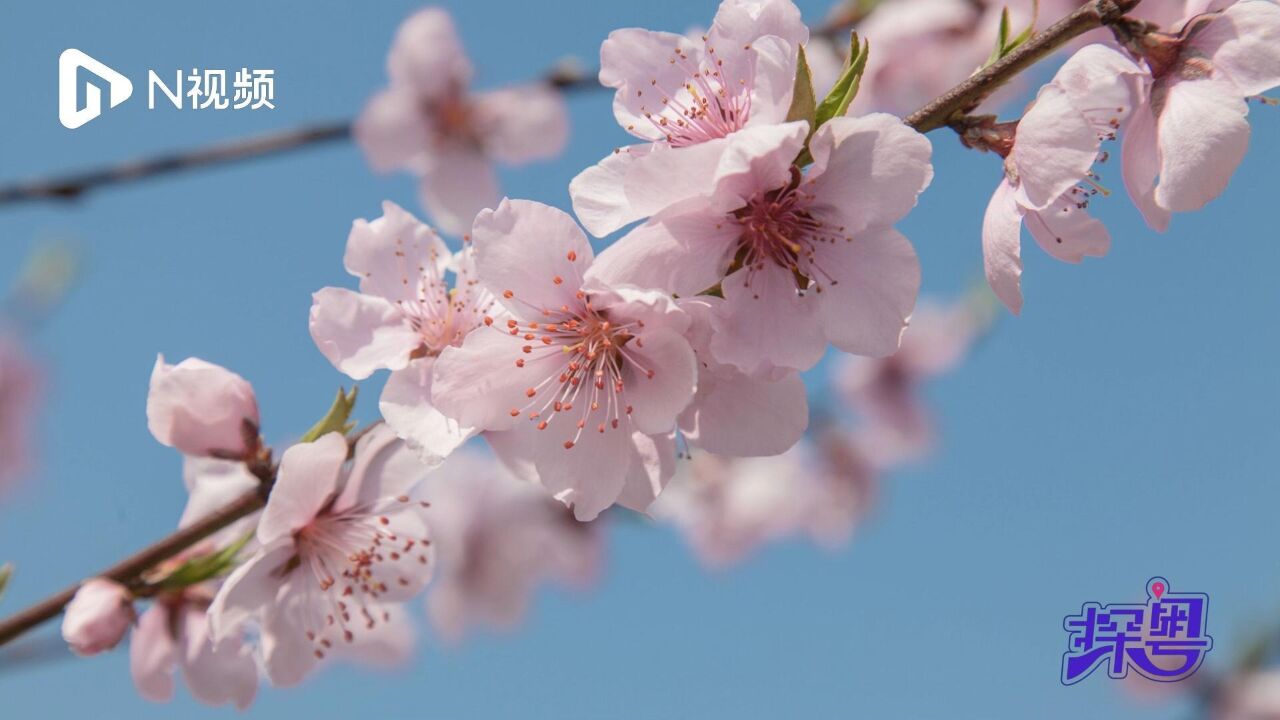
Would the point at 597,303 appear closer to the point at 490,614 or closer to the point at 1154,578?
the point at 1154,578

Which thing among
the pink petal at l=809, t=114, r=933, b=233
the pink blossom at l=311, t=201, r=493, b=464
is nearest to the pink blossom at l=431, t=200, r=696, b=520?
the pink blossom at l=311, t=201, r=493, b=464

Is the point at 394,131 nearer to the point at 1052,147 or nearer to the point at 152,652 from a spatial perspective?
the point at 152,652

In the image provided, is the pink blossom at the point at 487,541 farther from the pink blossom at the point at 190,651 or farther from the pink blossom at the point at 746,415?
the pink blossom at the point at 746,415

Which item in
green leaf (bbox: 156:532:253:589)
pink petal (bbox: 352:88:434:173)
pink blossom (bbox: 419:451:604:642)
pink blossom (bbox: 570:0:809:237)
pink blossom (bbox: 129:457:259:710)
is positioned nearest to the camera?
pink blossom (bbox: 570:0:809:237)

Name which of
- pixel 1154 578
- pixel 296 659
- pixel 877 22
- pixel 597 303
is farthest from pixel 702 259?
pixel 877 22

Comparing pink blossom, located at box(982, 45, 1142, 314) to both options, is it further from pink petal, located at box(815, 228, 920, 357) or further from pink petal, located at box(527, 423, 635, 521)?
pink petal, located at box(527, 423, 635, 521)
